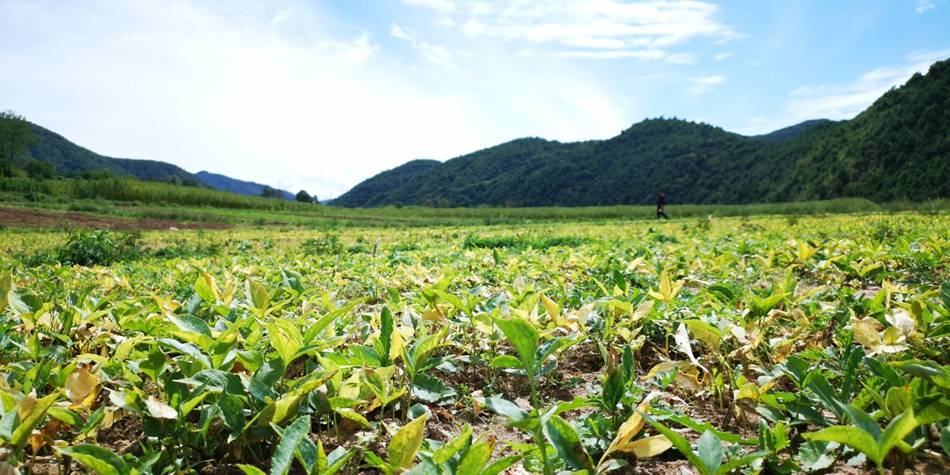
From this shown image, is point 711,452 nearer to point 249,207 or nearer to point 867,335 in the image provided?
point 867,335

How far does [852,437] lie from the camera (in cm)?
75

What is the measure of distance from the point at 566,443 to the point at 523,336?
0.22 metres

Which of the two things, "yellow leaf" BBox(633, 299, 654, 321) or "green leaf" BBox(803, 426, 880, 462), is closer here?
"green leaf" BBox(803, 426, 880, 462)

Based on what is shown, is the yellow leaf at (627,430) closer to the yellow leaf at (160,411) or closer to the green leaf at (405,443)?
the green leaf at (405,443)

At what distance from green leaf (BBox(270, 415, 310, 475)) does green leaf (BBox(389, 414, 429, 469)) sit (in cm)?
16

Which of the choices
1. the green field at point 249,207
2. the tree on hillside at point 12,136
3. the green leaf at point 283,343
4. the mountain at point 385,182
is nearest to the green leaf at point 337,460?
the green leaf at point 283,343

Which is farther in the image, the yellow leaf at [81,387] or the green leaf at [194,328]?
the green leaf at [194,328]

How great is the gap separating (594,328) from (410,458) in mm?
953

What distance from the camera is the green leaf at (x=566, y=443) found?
90cm

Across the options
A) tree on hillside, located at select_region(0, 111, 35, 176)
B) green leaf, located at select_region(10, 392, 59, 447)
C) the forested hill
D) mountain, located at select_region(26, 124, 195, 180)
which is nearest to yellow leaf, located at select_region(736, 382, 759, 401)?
green leaf, located at select_region(10, 392, 59, 447)

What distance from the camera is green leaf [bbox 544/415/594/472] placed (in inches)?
35.2

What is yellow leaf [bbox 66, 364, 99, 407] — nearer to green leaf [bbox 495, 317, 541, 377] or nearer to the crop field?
the crop field

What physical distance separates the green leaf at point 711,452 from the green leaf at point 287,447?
2.37 feet

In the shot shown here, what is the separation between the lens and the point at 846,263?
2.87 m
